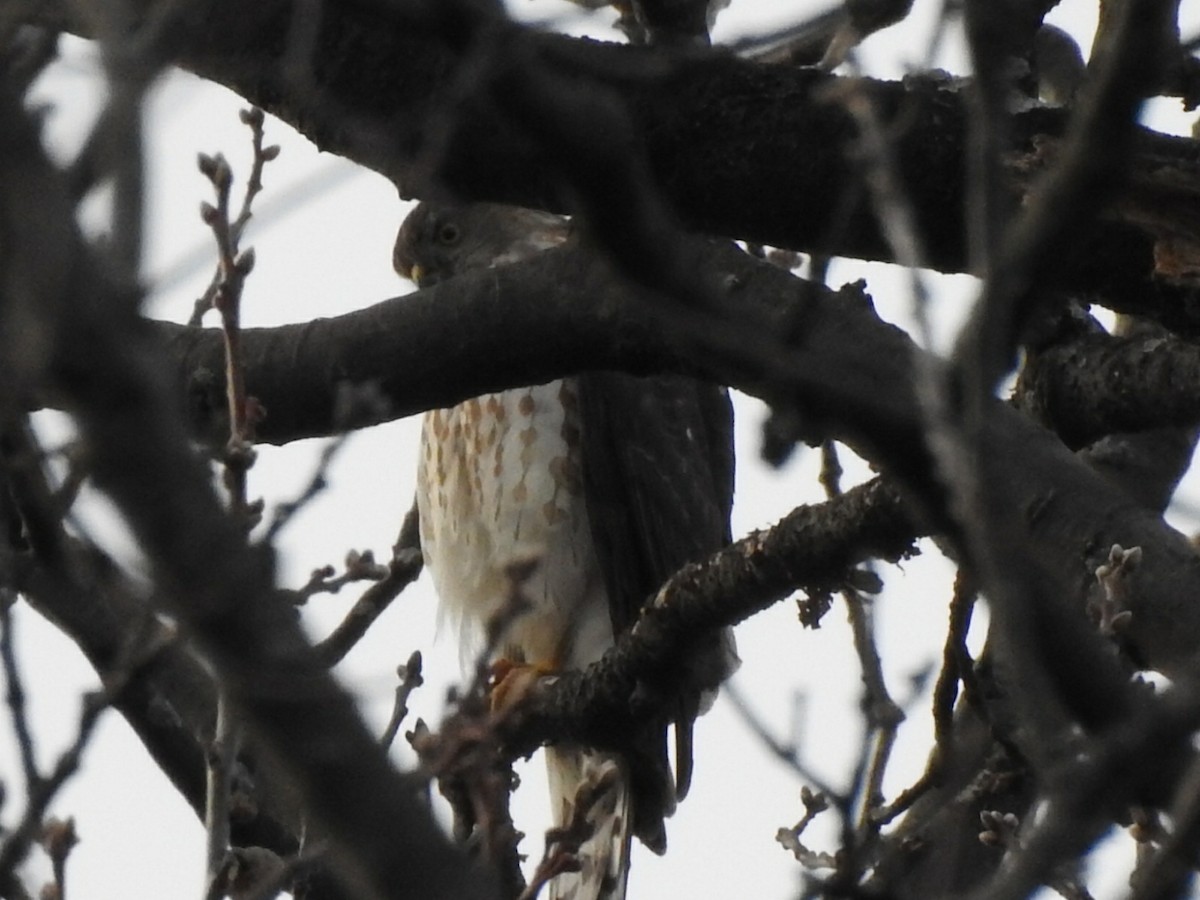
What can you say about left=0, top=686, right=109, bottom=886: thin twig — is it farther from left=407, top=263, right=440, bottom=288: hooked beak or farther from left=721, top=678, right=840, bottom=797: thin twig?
left=407, top=263, right=440, bottom=288: hooked beak

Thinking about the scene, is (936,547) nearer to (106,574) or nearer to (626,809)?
(106,574)

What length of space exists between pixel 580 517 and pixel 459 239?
3.71 feet

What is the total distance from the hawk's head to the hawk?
0.62 meters

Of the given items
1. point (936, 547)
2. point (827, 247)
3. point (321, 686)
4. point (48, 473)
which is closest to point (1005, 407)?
point (827, 247)

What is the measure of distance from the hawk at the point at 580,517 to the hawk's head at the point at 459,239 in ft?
2.04

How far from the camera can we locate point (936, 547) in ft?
12.7

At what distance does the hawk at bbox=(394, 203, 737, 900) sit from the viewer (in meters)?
6.32

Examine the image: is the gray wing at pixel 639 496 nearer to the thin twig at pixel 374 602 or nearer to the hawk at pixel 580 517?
the hawk at pixel 580 517

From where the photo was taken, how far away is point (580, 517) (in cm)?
650

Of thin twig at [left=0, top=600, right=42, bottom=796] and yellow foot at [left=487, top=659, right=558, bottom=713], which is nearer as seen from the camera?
thin twig at [left=0, top=600, right=42, bottom=796]

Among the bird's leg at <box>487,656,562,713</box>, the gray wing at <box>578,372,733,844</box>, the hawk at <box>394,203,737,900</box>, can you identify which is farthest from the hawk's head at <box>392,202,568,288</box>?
the bird's leg at <box>487,656,562,713</box>

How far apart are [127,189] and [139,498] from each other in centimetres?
34

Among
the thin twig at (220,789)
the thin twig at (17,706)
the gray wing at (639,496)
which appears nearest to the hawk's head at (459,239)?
the gray wing at (639,496)


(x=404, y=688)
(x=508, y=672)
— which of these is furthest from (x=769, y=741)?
(x=508, y=672)
